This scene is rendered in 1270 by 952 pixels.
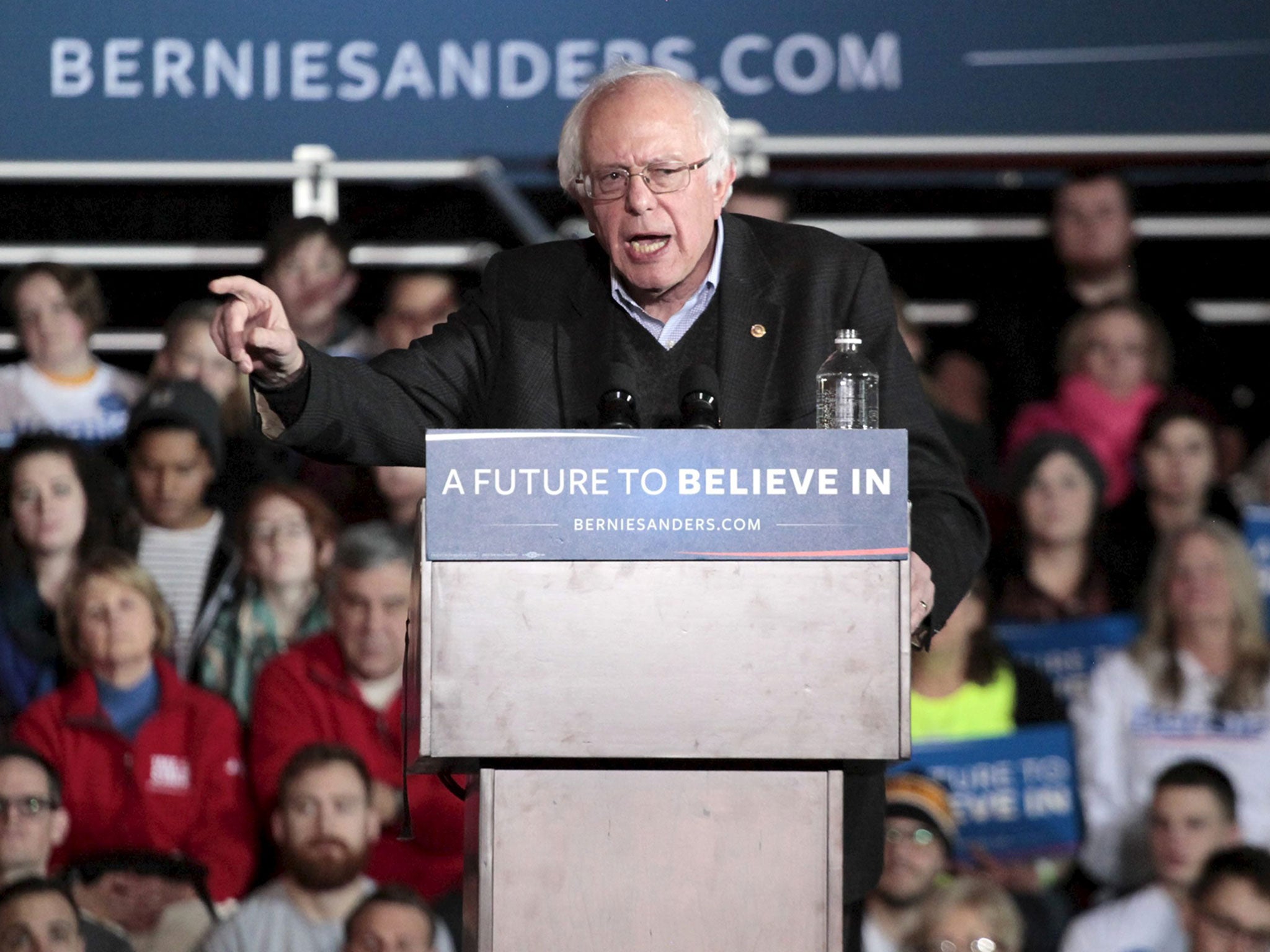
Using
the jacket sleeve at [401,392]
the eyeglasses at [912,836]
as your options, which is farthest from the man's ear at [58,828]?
the jacket sleeve at [401,392]

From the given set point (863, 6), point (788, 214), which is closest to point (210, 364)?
point (788, 214)

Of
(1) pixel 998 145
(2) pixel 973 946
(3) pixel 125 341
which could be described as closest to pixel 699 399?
(2) pixel 973 946

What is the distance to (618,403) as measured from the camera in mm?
2285

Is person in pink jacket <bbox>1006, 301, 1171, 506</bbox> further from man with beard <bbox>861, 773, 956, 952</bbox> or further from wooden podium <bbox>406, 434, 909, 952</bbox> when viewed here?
wooden podium <bbox>406, 434, 909, 952</bbox>

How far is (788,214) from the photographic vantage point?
16.9 feet

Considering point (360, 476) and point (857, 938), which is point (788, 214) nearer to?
point (360, 476)

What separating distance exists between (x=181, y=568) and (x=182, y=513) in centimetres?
16

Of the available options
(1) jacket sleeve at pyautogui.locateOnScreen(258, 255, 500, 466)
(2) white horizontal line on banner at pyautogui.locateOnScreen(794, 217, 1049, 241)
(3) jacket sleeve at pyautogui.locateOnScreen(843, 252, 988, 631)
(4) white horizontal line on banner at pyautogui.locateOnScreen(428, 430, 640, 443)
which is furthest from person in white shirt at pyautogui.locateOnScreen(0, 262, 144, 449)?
(4) white horizontal line on banner at pyautogui.locateOnScreen(428, 430, 640, 443)

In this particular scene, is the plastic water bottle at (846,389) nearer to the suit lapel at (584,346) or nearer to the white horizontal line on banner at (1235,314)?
the suit lapel at (584,346)

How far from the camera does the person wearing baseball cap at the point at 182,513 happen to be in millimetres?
4949

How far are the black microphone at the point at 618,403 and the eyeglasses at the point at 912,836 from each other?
2388mm

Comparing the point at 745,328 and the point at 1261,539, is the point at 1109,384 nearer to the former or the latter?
the point at 1261,539

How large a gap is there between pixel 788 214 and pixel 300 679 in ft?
5.81

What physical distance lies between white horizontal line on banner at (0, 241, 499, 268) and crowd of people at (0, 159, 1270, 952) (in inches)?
10.8
